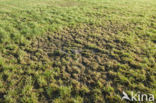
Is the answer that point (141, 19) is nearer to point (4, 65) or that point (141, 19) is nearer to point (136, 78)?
point (136, 78)

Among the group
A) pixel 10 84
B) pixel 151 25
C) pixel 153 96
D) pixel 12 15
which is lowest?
pixel 153 96

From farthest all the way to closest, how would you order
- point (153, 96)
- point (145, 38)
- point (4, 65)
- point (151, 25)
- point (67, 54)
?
point (151, 25) < point (145, 38) < point (67, 54) < point (4, 65) < point (153, 96)

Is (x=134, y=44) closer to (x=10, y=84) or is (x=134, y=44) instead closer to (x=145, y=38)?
(x=145, y=38)

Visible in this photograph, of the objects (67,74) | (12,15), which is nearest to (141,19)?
(67,74)

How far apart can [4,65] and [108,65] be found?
12.1 ft

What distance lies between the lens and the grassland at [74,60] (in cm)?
309

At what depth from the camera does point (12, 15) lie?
729 cm

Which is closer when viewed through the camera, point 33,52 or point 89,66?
point 89,66

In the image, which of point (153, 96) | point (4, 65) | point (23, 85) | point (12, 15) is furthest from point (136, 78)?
point (12, 15)

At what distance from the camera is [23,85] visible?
A: 321 cm

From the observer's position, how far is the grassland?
309cm

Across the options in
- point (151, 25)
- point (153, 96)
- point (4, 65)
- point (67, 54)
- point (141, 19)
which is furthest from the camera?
point (141, 19)

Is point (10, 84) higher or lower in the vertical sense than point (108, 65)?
lower

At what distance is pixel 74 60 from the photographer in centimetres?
411
